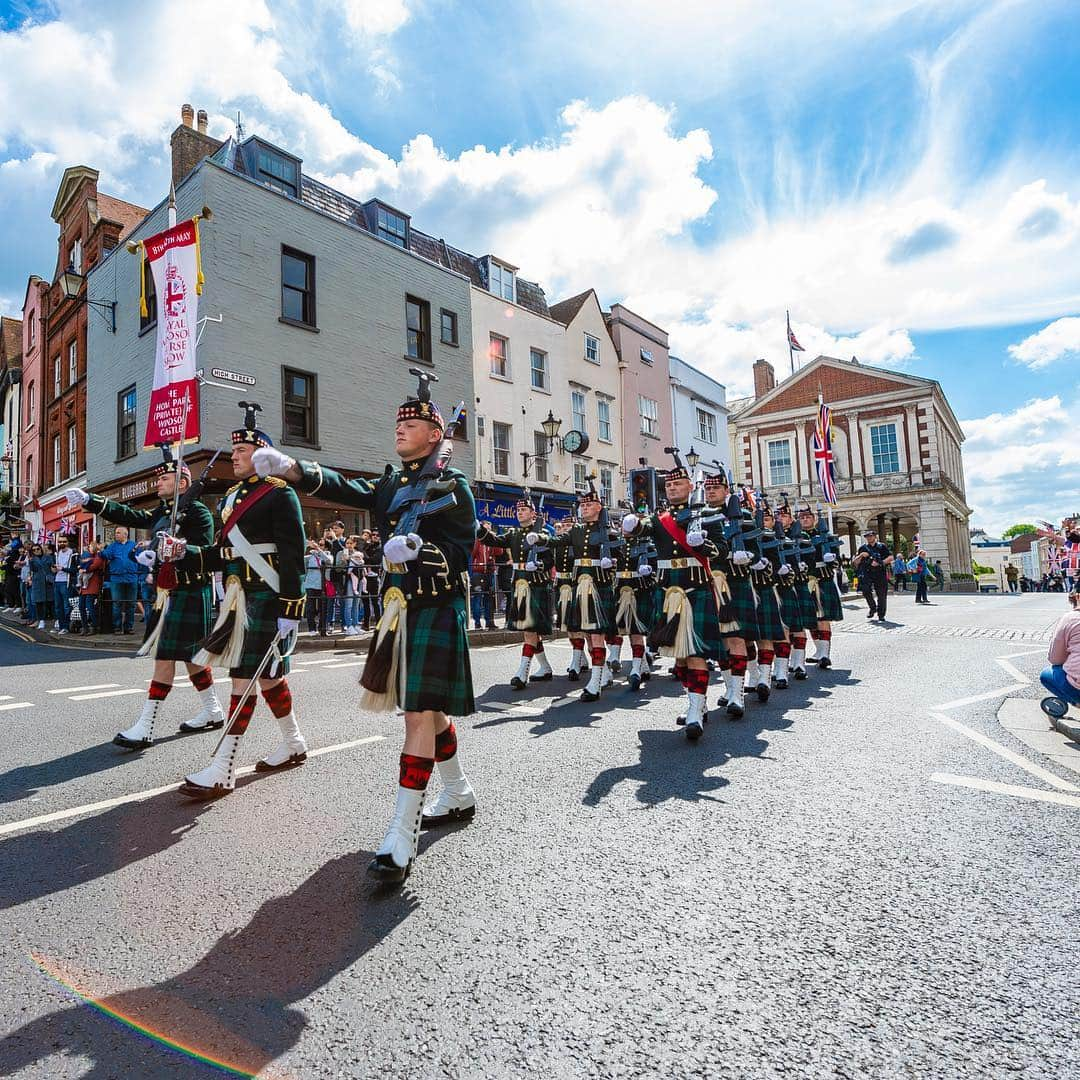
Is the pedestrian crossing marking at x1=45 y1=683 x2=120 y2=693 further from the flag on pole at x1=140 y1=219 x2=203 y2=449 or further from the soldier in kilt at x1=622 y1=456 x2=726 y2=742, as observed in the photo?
the soldier in kilt at x1=622 y1=456 x2=726 y2=742

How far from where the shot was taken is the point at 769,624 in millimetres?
7988

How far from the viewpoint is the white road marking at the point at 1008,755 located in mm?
4227

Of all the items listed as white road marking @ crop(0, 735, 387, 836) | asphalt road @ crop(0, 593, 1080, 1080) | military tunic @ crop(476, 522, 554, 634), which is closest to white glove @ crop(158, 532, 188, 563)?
asphalt road @ crop(0, 593, 1080, 1080)

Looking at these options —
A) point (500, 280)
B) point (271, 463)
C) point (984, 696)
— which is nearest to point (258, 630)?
point (271, 463)

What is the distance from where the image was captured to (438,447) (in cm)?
365

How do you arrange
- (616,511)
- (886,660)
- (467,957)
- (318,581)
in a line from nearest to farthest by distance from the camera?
(467,957), (886,660), (318,581), (616,511)

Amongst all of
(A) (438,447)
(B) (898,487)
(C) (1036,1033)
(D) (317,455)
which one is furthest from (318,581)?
(B) (898,487)

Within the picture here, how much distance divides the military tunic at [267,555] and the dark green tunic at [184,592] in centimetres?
100

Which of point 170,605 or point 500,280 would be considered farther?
point 500,280

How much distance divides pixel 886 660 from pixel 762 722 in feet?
16.5

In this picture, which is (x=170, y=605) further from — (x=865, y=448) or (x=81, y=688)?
(x=865, y=448)

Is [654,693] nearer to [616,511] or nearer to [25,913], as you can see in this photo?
[25,913]

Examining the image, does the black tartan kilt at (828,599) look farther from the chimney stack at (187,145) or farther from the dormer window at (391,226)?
the chimney stack at (187,145)

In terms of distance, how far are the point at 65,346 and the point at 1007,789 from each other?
31061mm
